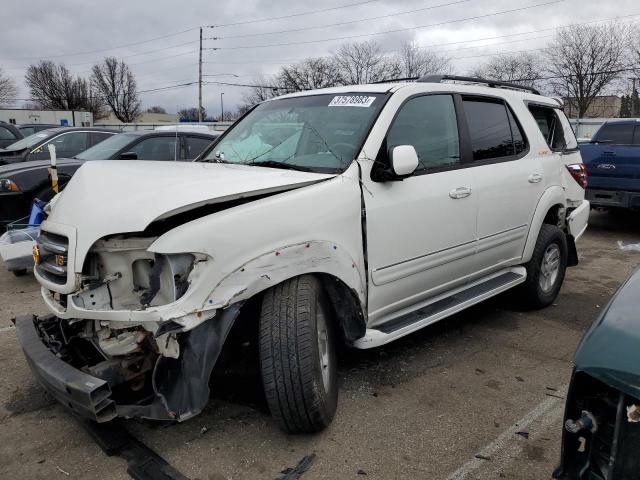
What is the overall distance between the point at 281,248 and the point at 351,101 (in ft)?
4.72

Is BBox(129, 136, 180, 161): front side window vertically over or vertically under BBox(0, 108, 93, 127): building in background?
under

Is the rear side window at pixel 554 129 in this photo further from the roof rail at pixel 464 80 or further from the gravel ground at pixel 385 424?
the gravel ground at pixel 385 424

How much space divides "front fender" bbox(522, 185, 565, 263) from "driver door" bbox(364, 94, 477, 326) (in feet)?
3.05

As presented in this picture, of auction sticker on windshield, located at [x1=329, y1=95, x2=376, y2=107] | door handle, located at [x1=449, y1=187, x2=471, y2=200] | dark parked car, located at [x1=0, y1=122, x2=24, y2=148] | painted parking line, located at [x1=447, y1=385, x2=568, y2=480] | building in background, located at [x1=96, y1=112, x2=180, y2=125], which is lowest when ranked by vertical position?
painted parking line, located at [x1=447, y1=385, x2=568, y2=480]

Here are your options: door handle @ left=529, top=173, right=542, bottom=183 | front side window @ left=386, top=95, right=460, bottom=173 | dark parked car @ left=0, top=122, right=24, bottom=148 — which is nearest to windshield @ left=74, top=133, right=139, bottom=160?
front side window @ left=386, top=95, right=460, bottom=173

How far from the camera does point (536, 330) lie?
4.70 metres

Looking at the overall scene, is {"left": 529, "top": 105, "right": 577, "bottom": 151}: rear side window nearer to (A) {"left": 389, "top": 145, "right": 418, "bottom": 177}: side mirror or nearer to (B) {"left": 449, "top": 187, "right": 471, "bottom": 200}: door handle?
(B) {"left": 449, "top": 187, "right": 471, "bottom": 200}: door handle

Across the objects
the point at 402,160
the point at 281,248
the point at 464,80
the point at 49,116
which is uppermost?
the point at 49,116

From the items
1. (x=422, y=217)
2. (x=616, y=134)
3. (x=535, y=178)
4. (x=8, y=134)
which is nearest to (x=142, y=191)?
(x=422, y=217)

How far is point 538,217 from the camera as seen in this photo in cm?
479

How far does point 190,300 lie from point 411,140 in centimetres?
197

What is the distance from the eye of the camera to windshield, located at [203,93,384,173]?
3.40 meters

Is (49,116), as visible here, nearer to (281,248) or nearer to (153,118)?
(153,118)

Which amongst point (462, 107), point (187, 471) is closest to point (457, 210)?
point (462, 107)
